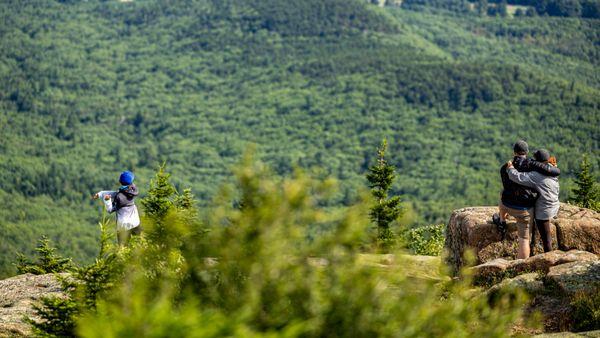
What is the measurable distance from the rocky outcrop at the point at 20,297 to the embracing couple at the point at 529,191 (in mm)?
9032

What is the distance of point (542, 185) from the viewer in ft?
53.5

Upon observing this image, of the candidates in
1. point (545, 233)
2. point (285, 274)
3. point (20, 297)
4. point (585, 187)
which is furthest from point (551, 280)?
point (585, 187)

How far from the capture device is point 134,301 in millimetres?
5637

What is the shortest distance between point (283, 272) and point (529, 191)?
34.8 feet

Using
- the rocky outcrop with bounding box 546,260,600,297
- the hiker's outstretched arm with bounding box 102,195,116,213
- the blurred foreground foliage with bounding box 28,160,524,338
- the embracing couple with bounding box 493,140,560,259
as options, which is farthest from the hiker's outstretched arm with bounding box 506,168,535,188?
the blurred foreground foliage with bounding box 28,160,524,338

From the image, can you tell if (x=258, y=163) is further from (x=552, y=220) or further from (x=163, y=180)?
(x=163, y=180)

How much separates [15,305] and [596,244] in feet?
40.3

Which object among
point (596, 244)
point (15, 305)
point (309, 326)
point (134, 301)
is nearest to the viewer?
point (134, 301)

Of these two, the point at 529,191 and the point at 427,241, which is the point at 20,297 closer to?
the point at 529,191

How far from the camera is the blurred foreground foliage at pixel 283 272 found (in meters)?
6.79

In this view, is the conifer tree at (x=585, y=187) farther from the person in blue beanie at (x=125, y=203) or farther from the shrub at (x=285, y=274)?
the shrub at (x=285, y=274)

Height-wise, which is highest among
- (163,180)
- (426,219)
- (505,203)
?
(505,203)

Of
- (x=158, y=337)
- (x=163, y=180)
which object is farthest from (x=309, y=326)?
(x=163, y=180)

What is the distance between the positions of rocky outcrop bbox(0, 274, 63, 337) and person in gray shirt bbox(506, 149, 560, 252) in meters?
9.04
